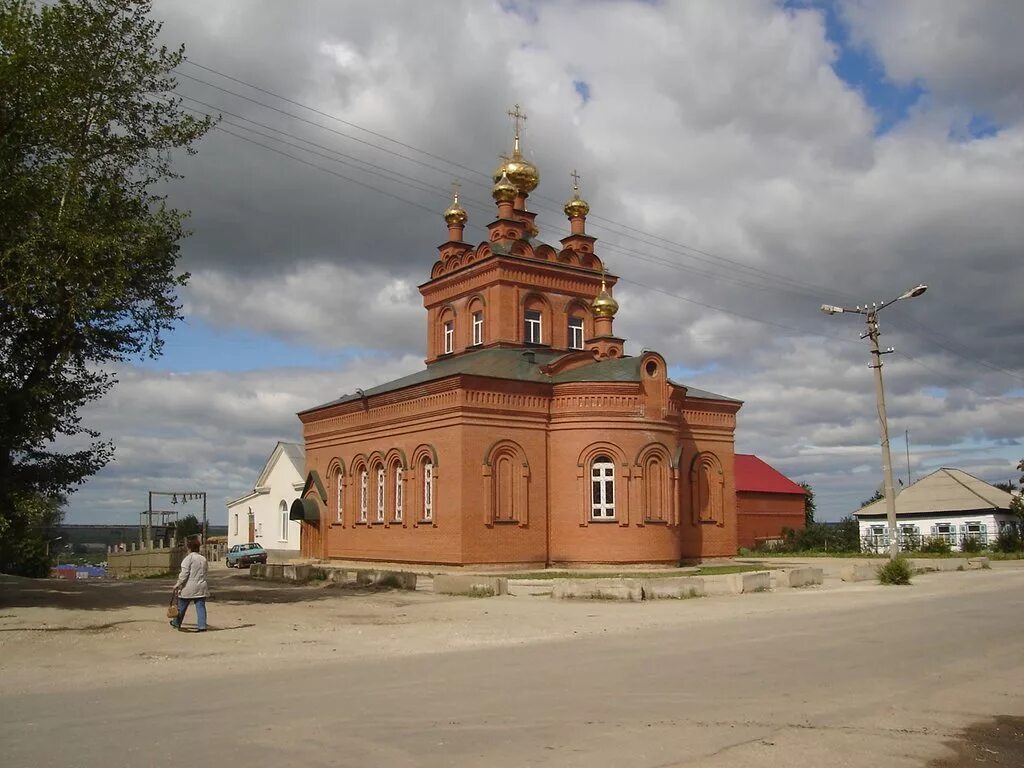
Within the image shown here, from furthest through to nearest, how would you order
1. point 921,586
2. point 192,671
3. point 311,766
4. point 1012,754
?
point 921,586, point 192,671, point 1012,754, point 311,766

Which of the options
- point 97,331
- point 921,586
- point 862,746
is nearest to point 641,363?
point 921,586

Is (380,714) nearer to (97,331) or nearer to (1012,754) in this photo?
(1012,754)

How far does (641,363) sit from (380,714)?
21.2 meters

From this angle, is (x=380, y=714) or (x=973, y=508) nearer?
(x=380, y=714)

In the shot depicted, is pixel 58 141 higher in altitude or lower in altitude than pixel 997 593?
higher

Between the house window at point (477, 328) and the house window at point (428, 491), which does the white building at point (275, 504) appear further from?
the house window at point (428, 491)

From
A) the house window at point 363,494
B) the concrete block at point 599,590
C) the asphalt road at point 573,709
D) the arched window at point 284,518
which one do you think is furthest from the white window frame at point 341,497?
the asphalt road at point 573,709

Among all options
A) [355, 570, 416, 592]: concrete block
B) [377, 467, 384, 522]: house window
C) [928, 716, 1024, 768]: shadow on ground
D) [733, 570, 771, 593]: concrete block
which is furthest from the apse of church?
[928, 716, 1024, 768]: shadow on ground

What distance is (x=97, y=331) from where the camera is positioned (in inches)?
672

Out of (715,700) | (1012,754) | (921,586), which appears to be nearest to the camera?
(1012,754)

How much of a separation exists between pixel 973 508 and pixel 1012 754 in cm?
4470

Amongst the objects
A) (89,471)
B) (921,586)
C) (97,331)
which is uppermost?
(97,331)

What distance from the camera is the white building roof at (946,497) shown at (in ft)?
153

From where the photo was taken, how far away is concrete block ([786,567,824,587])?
22.0 metres
